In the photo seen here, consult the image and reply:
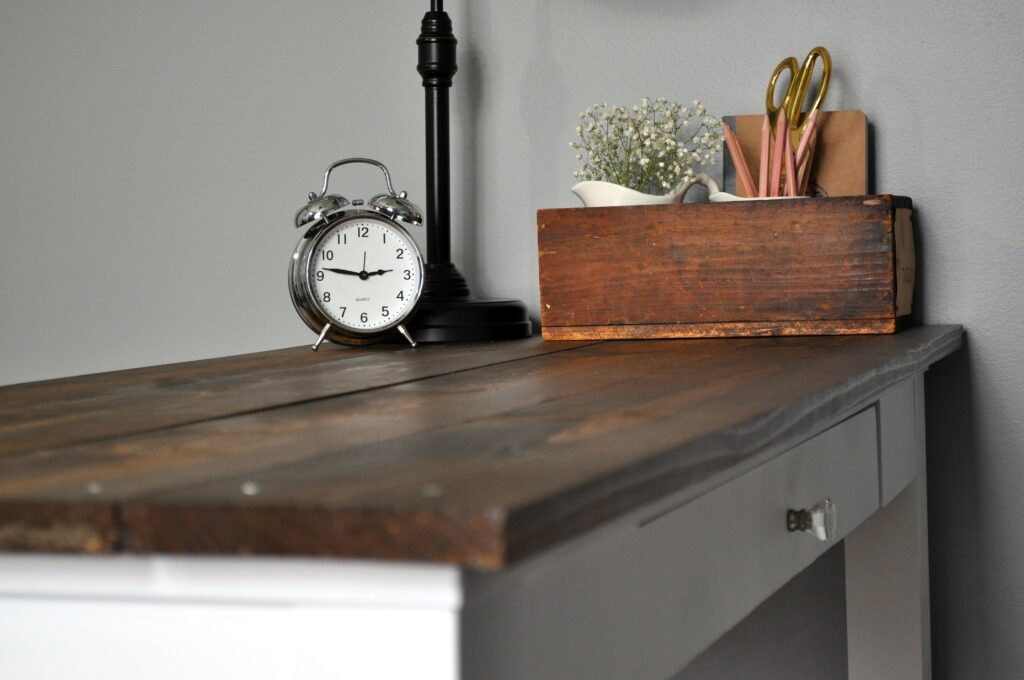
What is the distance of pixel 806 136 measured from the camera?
1501 millimetres

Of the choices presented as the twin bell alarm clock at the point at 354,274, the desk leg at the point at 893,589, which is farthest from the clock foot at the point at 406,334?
the desk leg at the point at 893,589

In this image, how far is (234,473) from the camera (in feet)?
1.58

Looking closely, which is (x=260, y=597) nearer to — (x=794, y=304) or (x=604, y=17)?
(x=794, y=304)

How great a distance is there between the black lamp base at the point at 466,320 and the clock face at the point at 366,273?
0.04 meters

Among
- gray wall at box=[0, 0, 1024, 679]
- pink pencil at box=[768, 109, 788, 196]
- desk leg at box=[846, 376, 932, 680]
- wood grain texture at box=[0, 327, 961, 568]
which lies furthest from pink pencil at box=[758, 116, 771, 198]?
wood grain texture at box=[0, 327, 961, 568]

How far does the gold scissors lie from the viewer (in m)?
1.53

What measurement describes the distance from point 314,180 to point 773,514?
1288 mm

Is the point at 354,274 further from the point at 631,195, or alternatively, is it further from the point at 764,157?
the point at 764,157

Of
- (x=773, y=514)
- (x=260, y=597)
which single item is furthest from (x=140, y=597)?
(x=773, y=514)

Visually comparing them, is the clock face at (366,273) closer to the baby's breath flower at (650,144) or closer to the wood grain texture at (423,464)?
the baby's breath flower at (650,144)

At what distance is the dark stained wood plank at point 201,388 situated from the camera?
699 millimetres

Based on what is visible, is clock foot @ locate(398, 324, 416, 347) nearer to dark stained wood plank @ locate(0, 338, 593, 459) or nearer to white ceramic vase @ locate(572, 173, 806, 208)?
dark stained wood plank @ locate(0, 338, 593, 459)

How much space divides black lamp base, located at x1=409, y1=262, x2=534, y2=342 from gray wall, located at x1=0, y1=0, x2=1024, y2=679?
216 millimetres

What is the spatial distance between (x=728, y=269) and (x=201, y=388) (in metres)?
→ 0.71
